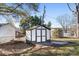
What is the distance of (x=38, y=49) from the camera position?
222cm

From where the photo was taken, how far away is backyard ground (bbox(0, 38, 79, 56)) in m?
2.21

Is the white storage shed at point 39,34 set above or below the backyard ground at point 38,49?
above

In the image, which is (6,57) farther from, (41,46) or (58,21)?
(58,21)

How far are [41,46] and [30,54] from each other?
118mm

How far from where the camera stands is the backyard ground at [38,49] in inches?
86.8

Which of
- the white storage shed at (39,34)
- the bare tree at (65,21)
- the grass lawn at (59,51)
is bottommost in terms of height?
the grass lawn at (59,51)

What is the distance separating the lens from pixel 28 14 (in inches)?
87.7

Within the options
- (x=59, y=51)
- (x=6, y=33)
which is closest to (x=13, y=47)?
(x=6, y=33)

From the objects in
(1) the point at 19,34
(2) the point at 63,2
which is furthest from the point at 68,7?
(1) the point at 19,34

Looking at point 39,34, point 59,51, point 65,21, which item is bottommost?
point 59,51

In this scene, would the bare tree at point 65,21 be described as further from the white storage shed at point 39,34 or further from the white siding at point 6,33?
the white siding at point 6,33

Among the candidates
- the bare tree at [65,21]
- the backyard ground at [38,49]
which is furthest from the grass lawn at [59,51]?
the bare tree at [65,21]

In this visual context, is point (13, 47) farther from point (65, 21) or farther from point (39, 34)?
point (65, 21)

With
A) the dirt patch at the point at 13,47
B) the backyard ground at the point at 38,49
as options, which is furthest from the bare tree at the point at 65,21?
the dirt patch at the point at 13,47
